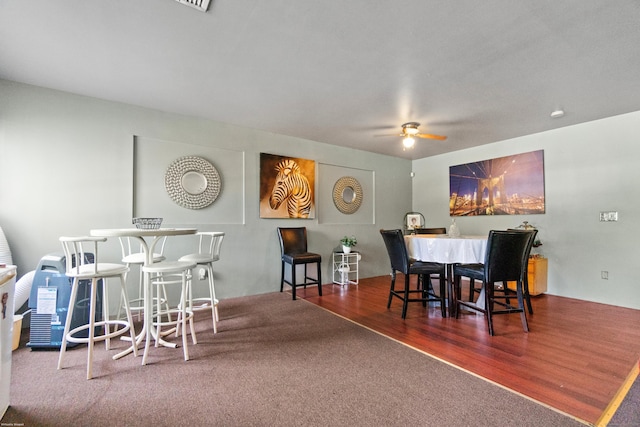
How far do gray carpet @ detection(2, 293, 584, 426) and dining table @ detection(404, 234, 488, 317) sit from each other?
1097 millimetres

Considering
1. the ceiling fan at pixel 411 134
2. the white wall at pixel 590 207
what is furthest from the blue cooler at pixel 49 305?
the white wall at pixel 590 207

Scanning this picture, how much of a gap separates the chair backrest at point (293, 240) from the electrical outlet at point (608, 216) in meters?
4.02

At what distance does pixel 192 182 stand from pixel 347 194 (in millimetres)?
2678

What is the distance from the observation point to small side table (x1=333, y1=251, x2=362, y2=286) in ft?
15.6

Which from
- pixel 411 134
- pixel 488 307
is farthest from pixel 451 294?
pixel 411 134

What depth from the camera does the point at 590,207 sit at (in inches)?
148

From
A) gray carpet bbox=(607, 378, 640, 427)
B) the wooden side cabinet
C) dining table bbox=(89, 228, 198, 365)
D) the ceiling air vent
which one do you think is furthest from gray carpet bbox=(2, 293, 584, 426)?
the wooden side cabinet

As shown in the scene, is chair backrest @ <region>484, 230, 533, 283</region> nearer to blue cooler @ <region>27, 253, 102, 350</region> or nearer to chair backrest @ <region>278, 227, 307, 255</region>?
chair backrest @ <region>278, 227, 307, 255</region>

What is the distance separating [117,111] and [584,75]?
4.80 m

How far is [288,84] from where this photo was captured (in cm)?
279

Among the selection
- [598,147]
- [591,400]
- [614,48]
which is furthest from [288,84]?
[598,147]

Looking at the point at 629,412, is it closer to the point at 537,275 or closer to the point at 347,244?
the point at 537,275

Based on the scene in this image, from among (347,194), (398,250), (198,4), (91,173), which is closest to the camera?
(198,4)

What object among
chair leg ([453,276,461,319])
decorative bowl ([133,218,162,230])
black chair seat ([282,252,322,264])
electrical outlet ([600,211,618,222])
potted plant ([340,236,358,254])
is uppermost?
electrical outlet ([600,211,618,222])
